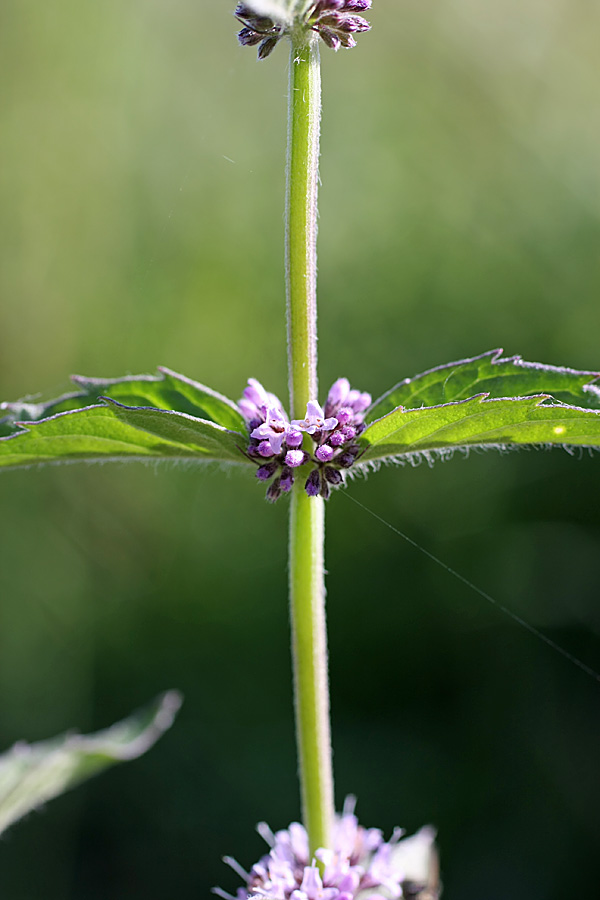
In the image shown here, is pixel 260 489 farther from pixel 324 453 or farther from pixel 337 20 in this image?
pixel 337 20

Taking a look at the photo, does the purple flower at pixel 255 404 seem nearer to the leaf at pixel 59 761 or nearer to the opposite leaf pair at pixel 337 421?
the opposite leaf pair at pixel 337 421

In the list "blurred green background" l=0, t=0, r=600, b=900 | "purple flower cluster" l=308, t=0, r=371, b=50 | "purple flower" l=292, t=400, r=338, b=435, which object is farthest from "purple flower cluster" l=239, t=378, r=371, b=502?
→ "blurred green background" l=0, t=0, r=600, b=900

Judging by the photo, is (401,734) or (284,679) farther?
(284,679)

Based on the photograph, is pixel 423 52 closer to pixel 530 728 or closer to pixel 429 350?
pixel 429 350

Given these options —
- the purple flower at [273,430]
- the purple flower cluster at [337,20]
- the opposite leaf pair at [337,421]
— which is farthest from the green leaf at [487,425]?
the purple flower cluster at [337,20]

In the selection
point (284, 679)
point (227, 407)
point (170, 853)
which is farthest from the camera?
point (284, 679)

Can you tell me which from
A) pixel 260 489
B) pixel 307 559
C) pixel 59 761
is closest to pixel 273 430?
pixel 307 559

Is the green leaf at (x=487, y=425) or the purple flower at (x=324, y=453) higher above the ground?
the purple flower at (x=324, y=453)

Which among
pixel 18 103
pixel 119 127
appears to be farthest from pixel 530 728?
pixel 18 103
